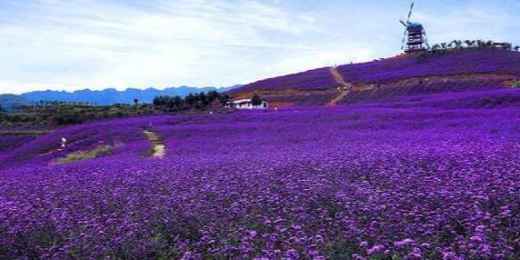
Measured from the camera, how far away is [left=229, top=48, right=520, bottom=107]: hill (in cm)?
5097

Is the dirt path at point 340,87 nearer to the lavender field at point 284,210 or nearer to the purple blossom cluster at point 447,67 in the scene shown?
the purple blossom cluster at point 447,67

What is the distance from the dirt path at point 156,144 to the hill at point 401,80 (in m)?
26.3

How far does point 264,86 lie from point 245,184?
70644 millimetres

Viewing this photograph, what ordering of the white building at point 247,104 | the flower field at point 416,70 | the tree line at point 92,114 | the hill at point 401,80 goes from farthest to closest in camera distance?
1. the white building at point 247,104
2. the flower field at point 416,70
3. the hill at point 401,80
4. the tree line at point 92,114

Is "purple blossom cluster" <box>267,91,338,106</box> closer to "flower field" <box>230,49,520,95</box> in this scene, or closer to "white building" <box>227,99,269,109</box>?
"white building" <box>227,99,269,109</box>

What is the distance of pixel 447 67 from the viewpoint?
60812 millimetres

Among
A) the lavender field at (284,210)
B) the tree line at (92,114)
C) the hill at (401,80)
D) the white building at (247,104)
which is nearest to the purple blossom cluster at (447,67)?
the hill at (401,80)

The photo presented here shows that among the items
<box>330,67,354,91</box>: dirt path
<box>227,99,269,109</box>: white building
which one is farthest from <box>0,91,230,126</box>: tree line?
<box>330,67,354,91</box>: dirt path

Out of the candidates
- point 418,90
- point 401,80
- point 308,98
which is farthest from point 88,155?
point 401,80

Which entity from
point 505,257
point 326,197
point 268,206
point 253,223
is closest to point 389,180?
point 326,197

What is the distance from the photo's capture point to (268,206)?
6605 mm

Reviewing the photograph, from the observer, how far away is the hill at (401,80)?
51.0 metres

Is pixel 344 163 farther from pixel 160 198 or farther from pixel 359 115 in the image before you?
pixel 359 115

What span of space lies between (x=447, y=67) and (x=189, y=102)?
91.9 feet
